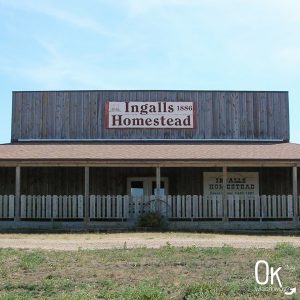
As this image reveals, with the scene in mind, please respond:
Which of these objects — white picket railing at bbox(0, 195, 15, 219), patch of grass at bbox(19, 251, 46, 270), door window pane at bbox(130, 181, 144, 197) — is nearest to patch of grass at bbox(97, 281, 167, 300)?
patch of grass at bbox(19, 251, 46, 270)

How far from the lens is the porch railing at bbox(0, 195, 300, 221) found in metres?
21.9

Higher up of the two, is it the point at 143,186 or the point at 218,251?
the point at 143,186

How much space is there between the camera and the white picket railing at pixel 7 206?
71.7ft

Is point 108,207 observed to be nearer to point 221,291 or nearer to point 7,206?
point 7,206

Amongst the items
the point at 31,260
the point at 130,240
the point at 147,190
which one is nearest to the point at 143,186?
the point at 147,190

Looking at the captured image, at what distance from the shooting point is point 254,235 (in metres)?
19.3

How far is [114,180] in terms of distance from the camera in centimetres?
2452

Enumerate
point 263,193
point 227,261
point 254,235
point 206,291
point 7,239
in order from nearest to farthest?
point 206,291 < point 227,261 < point 7,239 < point 254,235 < point 263,193

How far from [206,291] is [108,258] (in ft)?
13.1

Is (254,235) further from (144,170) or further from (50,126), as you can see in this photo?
(50,126)

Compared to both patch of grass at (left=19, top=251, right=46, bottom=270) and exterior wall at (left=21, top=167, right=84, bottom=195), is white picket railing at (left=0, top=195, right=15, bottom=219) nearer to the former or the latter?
exterior wall at (left=21, top=167, right=84, bottom=195)

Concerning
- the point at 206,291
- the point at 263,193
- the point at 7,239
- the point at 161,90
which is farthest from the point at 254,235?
the point at 206,291

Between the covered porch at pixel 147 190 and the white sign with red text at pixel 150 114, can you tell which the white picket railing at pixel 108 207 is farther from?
the white sign with red text at pixel 150 114

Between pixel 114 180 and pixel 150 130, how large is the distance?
3.11 metres
